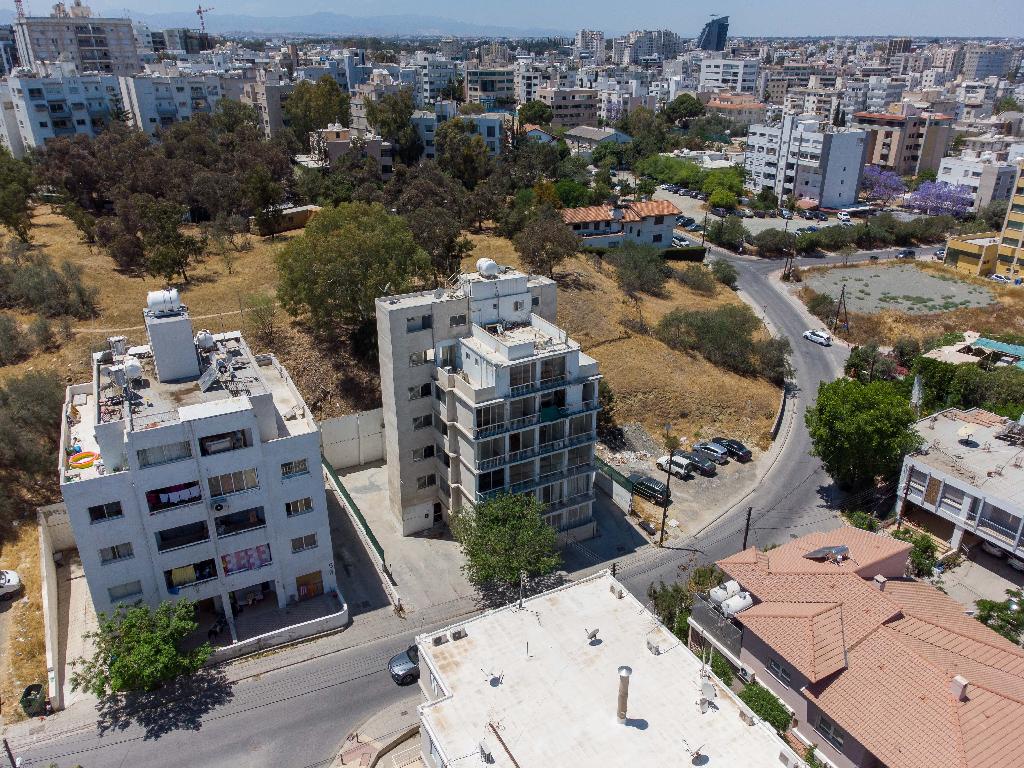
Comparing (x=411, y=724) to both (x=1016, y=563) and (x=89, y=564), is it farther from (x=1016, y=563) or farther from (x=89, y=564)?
(x=1016, y=563)

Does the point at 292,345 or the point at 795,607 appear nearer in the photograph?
the point at 795,607

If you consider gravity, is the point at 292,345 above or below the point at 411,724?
above

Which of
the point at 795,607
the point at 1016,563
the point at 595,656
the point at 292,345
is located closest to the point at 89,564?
the point at 595,656

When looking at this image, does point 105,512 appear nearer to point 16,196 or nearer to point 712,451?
point 712,451

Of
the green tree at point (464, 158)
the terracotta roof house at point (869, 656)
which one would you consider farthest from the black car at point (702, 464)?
the green tree at point (464, 158)

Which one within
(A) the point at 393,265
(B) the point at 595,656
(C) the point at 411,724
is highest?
(A) the point at 393,265

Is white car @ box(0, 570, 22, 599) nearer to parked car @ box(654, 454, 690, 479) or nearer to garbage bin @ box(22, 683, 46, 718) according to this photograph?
garbage bin @ box(22, 683, 46, 718)

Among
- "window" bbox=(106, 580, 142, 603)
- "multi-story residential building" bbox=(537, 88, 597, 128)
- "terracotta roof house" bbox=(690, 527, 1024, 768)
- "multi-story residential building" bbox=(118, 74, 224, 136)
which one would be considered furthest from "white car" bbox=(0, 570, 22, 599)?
"multi-story residential building" bbox=(537, 88, 597, 128)
